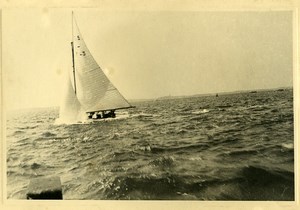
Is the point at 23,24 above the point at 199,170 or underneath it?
above

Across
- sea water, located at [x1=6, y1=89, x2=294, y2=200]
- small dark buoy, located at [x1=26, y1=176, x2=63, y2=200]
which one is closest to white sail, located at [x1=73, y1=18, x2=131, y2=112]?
sea water, located at [x1=6, y1=89, x2=294, y2=200]

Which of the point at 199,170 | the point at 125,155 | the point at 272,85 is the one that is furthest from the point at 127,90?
the point at 272,85

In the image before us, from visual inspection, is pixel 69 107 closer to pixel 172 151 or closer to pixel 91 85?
pixel 91 85

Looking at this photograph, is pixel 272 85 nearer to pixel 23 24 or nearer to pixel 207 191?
pixel 207 191

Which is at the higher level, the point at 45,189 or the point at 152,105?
the point at 152,105

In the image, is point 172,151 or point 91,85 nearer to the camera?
point 172,151

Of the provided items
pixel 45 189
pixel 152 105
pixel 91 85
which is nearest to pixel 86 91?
pixel 91 85

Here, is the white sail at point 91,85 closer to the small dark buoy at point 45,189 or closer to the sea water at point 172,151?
the sea water at point 172,151
